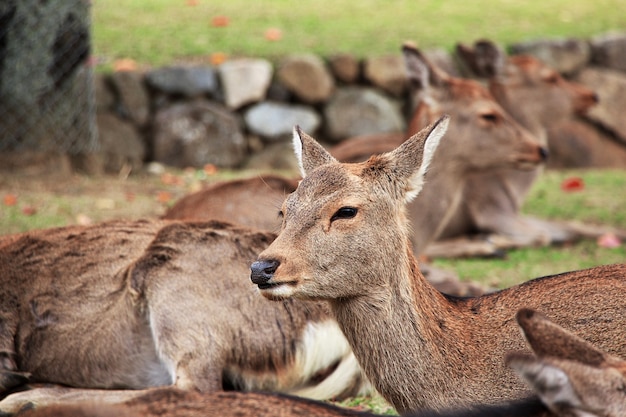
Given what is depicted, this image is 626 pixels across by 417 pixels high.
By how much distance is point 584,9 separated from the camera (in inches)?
579

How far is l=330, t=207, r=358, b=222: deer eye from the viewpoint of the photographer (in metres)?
4.06

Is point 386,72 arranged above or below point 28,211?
above

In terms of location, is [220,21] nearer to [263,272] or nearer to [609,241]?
[609,241]

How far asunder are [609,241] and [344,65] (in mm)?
4081

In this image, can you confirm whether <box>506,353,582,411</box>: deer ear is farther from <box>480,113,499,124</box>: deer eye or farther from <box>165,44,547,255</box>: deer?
<box>480,113,499,124</box>: deer eye

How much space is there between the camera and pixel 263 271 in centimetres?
382

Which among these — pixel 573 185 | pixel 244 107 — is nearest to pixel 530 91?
pixel 573 185

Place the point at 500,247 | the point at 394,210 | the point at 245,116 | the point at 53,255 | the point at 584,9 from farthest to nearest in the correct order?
the point at 584,9 < the point at 245,116 < the point at 500,247 < the point at 53,255 < the point at 394,210

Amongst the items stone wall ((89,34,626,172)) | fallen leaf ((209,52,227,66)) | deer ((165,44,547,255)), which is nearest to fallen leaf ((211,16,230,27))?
fallen leaf ((209,52,227,66))

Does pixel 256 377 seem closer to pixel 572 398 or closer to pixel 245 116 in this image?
pixel 572 398

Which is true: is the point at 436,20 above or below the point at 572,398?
below

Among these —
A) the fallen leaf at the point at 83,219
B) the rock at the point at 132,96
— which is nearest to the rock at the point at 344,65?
the rock at the point at 132,96

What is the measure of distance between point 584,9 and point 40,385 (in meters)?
11.8

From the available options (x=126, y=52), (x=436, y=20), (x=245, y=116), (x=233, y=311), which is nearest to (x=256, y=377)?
(x=233, y=311)
